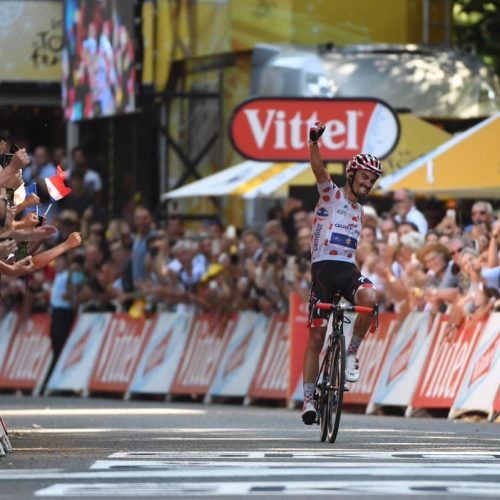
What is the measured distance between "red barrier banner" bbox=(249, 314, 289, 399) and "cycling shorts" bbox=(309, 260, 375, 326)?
317 inches

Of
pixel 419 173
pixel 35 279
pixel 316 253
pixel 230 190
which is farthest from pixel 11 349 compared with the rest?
pixel 316 253

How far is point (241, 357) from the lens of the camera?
2534 centimetres

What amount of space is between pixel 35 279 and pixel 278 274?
7.18 meters

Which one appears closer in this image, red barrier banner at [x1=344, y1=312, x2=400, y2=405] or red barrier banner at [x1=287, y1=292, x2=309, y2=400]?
red barrier banner at [x1=344, y1=312, x2=400, y2=405]

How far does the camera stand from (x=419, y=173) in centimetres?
2339

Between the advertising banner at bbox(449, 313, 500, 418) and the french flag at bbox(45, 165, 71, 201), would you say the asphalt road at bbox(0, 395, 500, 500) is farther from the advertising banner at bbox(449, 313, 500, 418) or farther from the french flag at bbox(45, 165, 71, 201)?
the french flag at bbox(45, 165, 71, 201)

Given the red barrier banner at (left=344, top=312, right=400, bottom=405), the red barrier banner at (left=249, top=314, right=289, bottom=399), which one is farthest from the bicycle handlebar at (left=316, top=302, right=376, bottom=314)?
the red barrier banner at (left=249, top=314, right=289, bottom=399)

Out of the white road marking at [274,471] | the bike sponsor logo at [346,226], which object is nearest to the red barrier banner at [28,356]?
the bike sponsor logo at [346,226]

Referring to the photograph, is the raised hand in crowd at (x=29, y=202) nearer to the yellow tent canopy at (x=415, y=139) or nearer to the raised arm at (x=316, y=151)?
the raised arm at (x=316, y=151)

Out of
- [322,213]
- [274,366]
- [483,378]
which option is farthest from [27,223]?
[274,366]

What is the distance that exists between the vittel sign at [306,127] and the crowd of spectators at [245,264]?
0.76 metres

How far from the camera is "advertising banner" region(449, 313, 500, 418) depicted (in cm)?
1989

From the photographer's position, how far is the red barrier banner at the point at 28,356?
1178 inches

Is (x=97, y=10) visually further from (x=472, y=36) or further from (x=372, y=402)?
(x=372, y=402)
